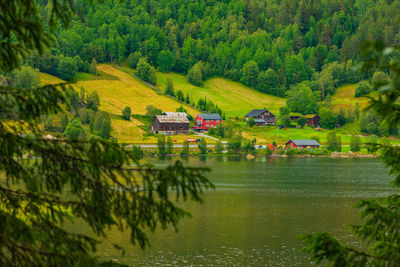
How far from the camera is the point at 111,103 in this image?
173 m

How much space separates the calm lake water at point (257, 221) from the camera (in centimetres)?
3753

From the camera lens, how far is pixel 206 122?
16812cm

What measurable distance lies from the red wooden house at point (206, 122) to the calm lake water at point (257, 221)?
254ft

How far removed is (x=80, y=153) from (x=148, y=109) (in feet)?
533

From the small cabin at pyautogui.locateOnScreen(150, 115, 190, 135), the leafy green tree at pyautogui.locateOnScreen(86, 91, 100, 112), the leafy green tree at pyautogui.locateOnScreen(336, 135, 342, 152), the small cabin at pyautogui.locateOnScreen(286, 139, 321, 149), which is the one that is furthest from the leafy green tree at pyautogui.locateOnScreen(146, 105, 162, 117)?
the leafy green tree at pyautogui.locateOnScreen(336, 135, 342, 152)

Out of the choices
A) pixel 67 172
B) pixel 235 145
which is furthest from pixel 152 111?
pixel 67 172

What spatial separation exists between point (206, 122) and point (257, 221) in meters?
118

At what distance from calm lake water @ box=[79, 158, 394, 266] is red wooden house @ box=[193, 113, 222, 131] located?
254ft

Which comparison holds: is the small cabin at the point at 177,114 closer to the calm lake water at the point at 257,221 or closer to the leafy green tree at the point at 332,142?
the leafy green tree at the point at 332,142

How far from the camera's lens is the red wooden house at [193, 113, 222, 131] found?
167 m

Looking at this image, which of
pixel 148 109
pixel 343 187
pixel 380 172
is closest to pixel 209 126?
pixel 148 109

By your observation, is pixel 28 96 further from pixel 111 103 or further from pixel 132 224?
pixel 111 103

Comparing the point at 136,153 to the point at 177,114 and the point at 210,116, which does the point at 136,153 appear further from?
the point at 210,116

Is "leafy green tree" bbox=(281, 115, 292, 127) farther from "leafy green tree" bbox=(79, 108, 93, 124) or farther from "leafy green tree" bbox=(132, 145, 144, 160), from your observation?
"leafy green tree" bbox=(132, 145, 144, 160)
